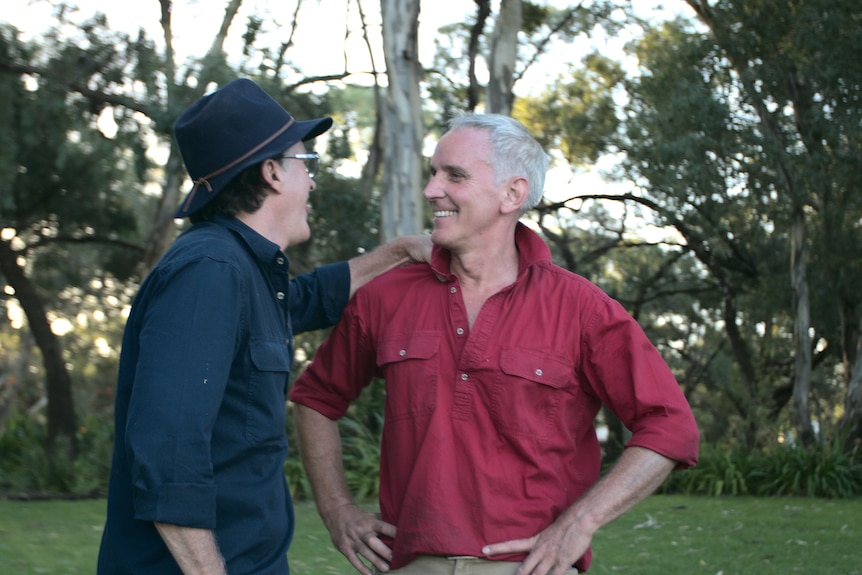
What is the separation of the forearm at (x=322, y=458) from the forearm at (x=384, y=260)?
424 millimetres

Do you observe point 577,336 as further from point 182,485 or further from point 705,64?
point 705,64

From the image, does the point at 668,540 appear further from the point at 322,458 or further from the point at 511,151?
the point at 511,151

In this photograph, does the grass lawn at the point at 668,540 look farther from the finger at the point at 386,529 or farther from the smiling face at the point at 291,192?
the smiling face at the point at 291,192

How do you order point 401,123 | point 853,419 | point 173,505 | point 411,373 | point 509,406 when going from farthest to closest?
point 853,419
point 401,123
point 411,373
point 509,406
point 173,505

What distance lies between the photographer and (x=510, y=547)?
279cm

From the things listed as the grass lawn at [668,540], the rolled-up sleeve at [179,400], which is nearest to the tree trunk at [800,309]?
the grass lawn at [668,540]

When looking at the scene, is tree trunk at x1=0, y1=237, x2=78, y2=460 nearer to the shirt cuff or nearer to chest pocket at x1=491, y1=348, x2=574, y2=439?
chest pocket at x1=491, y1=348, x2=574, y2=439

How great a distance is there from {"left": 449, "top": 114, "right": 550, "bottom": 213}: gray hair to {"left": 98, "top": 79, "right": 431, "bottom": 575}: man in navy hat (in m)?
0.50

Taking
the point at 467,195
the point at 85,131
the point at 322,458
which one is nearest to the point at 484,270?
the point at 467,195

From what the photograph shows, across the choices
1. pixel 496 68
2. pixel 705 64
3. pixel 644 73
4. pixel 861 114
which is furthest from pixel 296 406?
pixel 644 73

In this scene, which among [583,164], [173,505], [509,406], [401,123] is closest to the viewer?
[173,505]

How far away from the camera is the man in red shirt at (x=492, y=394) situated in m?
2.83

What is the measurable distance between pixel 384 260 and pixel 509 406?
825 millimetres

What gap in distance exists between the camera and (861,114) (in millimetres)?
14945
